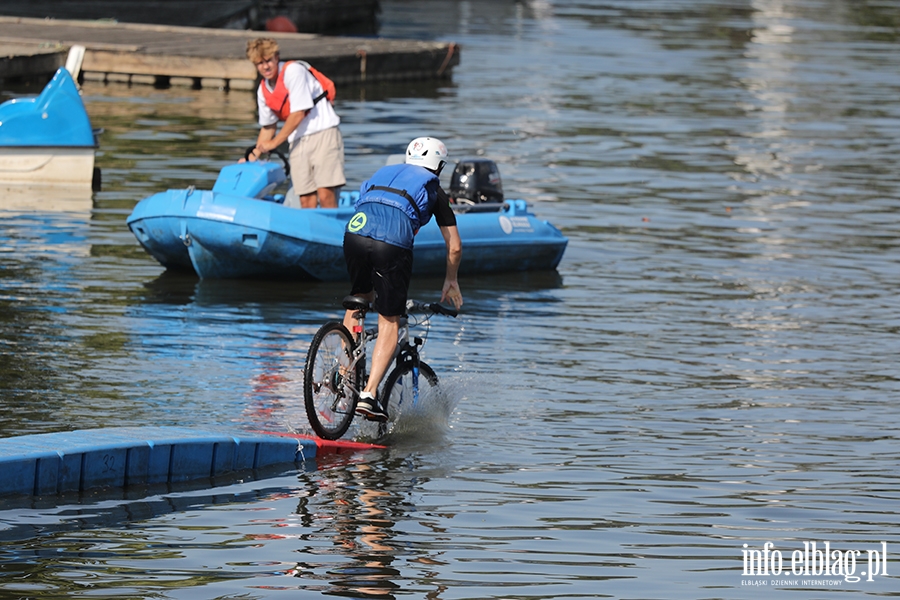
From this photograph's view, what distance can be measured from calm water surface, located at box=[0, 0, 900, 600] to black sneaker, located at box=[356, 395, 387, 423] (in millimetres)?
274

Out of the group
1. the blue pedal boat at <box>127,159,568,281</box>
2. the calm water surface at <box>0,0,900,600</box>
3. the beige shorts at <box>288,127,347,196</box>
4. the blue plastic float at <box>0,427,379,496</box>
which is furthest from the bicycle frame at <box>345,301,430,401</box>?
the blue pedal boat at <box>127,159,568,281</box>

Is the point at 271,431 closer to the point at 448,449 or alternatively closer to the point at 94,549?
the point at 448,449

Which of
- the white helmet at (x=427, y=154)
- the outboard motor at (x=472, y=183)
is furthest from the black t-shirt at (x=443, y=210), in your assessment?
the outboard motor at (x=472, y=183)

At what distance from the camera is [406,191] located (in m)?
8.77

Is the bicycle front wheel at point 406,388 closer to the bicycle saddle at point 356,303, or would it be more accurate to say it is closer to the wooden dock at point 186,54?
the bicycle saddle at point 356,303

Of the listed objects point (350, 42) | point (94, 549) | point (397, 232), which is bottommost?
point (94, 549)

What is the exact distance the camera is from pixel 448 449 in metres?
8.89

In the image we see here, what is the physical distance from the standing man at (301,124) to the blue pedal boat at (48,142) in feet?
17.0

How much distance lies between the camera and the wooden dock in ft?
104

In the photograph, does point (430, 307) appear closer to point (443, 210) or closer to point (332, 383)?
point (443, 210)

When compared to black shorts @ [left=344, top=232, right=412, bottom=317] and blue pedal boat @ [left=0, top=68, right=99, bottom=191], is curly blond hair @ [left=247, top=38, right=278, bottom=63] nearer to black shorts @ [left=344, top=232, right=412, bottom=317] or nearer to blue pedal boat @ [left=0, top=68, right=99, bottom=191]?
black shorts @ [left=344, top=232, right=412, bottom=317]

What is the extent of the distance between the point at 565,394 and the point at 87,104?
766 inches

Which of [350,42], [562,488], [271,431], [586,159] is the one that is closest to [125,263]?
[271,431]

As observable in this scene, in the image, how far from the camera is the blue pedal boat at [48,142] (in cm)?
1819
